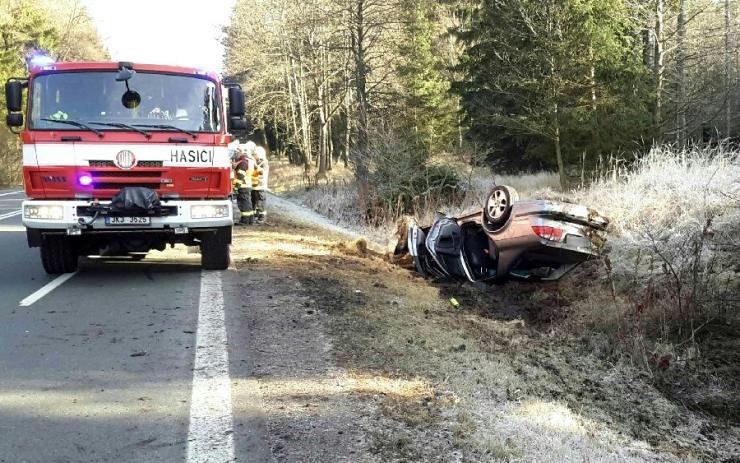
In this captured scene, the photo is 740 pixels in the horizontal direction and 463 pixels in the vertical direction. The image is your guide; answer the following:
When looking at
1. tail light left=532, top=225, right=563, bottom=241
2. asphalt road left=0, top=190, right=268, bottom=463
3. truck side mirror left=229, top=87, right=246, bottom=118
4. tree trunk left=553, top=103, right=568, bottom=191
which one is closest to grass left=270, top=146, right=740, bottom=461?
tail light left=532, top=225, right=563, bottom=241

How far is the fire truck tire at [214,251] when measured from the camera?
26.5 ft

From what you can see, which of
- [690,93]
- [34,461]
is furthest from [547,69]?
[34,461]

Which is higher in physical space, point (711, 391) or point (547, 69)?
point (547, 69)

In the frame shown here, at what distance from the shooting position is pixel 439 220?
29.5 feet

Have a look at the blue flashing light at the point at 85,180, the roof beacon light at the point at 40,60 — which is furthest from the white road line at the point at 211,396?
the roof beacon light at the point at 40,60

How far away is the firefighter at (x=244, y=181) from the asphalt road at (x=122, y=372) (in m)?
5.84

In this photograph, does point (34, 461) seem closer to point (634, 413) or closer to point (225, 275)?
point (634, 413)

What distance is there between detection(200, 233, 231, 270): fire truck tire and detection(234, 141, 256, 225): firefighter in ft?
17.4

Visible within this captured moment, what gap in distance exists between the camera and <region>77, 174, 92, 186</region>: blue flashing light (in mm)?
7066

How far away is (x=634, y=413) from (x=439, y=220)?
4.91 m

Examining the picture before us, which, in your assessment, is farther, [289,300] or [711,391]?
[289,300]

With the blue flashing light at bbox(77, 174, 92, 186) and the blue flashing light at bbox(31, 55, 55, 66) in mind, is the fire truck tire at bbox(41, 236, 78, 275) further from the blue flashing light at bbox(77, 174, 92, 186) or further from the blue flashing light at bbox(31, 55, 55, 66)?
the blue flashing light at bbox(31, 55, 55, 66)

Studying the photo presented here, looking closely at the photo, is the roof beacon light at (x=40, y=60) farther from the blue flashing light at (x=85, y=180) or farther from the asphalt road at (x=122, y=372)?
the asphalt road at (x=122, y=372)

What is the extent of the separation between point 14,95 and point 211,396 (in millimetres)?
5516
